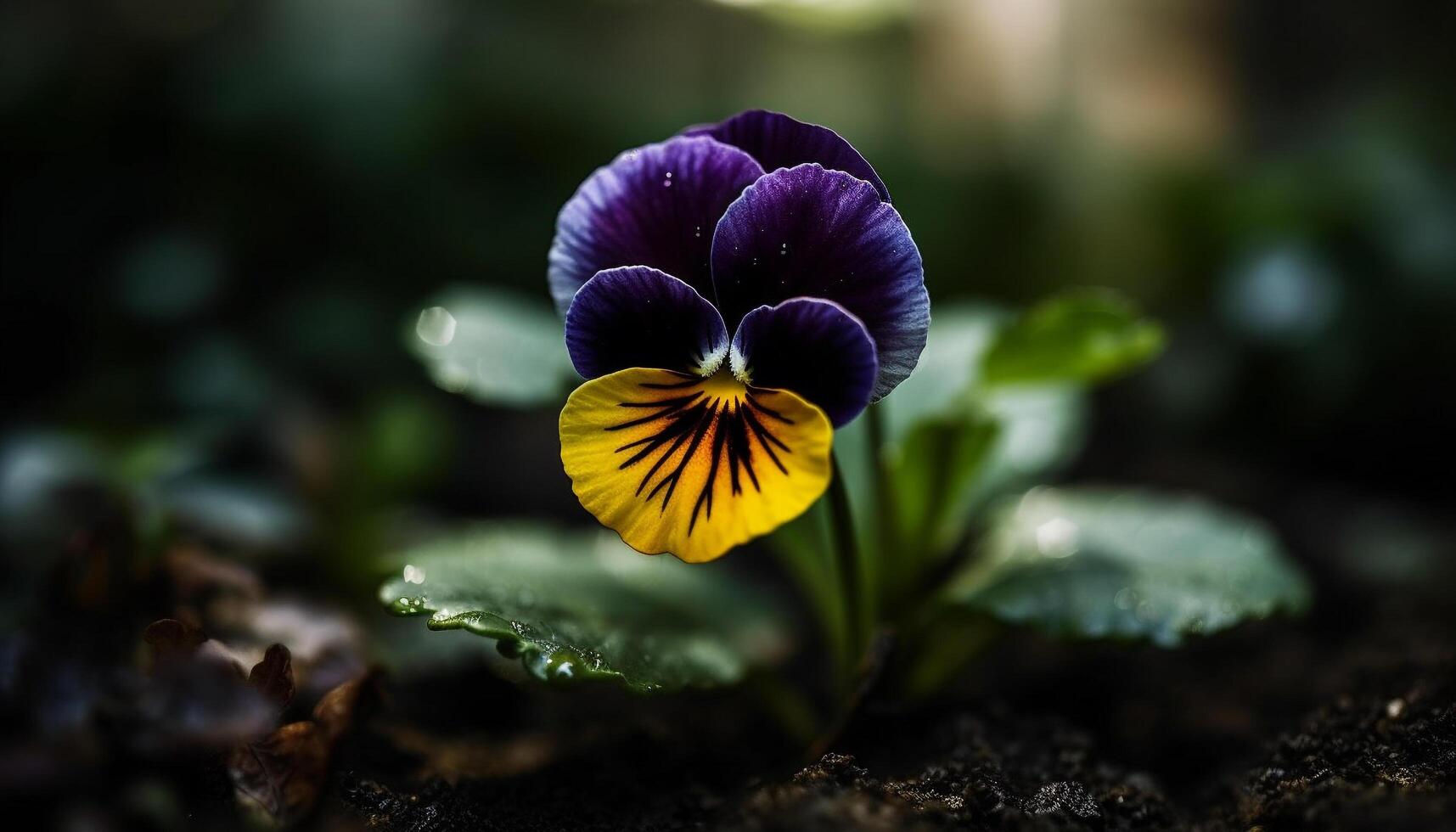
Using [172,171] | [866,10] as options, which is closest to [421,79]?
[172,171]

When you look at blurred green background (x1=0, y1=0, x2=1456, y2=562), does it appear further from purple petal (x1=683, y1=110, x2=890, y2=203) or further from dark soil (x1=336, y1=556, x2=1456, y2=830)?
purple petal (x1=683, y1=110, x2=890, y2=203)

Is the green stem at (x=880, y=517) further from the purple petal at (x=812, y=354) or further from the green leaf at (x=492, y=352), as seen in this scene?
the green leaf at (x=492, y=352)

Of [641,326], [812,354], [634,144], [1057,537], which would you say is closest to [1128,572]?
[1057,537]

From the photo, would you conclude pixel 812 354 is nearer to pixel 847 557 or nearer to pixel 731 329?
pixel 731 329

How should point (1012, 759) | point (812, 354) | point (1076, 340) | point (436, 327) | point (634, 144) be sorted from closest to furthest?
point (812, 354) < point (1012, 759) < point (1076, 340) < point (436, 327) < point (634, 144)

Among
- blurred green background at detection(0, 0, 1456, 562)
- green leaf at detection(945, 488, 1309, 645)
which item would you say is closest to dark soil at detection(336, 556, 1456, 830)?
green leaf at detection(945, 488, 1309, 645)

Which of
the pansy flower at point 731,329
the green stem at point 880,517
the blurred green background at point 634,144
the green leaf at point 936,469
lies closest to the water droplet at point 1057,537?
the green leaf at point 936,469
